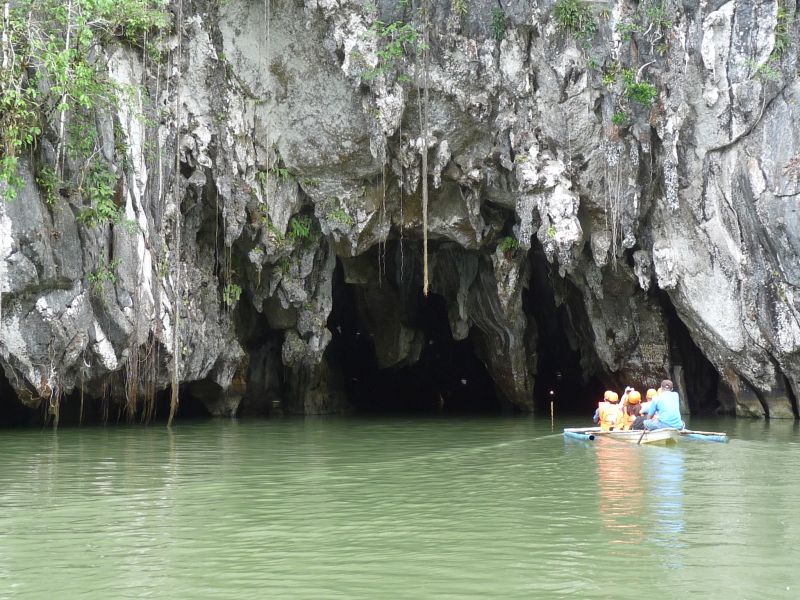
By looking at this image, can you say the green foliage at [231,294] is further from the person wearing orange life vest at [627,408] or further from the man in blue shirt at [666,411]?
the man in blue shirt at [666,411]

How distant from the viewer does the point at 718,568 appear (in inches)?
215

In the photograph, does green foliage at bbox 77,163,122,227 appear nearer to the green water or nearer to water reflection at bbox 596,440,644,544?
the green water

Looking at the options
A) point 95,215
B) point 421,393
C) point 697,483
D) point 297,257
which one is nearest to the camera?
point 697,483

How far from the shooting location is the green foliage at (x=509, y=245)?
2141cm

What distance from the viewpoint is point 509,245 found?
70.4 feet

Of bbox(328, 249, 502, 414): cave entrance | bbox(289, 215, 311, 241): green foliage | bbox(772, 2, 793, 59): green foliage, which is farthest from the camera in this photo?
bbox(328, 249, 502, 414): cave entrance

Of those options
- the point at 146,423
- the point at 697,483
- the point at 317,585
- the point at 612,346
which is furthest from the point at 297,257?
the point at 317,585

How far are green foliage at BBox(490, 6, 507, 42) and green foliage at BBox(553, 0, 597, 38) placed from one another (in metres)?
1.11

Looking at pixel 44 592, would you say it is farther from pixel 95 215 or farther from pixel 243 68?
pixel 243 68

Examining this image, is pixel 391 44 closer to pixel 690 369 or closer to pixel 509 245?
pixel 509 245

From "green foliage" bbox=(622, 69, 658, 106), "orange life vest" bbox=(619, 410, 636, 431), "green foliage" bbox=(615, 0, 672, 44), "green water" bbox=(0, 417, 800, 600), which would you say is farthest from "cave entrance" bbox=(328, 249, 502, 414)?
"green water" bbox=(0, 417, 800, 600)

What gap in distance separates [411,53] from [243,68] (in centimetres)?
374

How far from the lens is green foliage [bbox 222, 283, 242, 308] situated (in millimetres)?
20500

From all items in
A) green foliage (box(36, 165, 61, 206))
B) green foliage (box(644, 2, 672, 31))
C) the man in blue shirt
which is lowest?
the man in blue shirt
